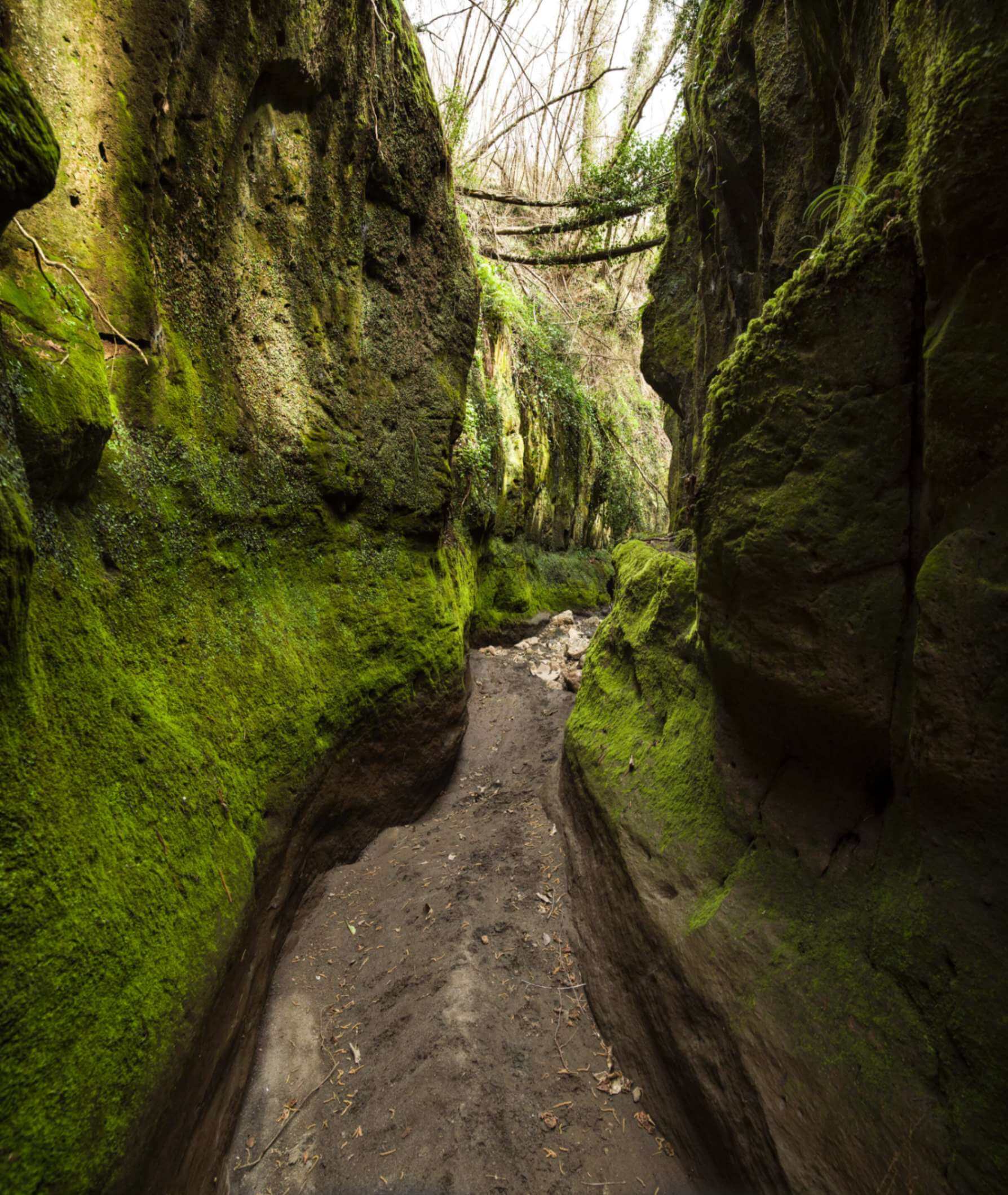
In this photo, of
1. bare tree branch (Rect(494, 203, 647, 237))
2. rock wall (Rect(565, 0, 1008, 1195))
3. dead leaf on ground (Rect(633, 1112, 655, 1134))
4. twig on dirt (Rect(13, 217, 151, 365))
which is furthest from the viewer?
bare tree branch (Rect(494, 203, 647, 237))

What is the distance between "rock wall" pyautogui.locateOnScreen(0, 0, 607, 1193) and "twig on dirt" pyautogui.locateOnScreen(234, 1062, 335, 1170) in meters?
0.27

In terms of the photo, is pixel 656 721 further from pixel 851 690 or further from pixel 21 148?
pixel 21 148

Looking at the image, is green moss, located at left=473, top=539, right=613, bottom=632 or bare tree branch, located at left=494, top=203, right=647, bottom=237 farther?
bare tree branch, located at left=494, top=203, right=647, bottom=237

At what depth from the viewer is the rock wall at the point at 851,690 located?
1690 millimetres

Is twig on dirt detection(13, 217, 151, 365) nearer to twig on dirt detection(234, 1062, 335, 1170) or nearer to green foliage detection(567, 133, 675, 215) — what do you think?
twig on dirt detection(234, 1062, 335, 1170)

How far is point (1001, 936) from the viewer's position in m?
1.69

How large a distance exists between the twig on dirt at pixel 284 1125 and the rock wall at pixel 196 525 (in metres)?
0.27

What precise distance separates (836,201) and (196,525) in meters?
4.19

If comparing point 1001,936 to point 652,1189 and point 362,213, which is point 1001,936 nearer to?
point 652,1189

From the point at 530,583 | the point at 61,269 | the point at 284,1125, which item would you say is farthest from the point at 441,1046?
the point at 530,583

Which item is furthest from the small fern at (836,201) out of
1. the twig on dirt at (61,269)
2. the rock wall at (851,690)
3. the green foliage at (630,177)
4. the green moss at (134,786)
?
the green foliage at (630,177)

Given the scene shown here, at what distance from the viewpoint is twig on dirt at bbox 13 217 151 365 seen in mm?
2234

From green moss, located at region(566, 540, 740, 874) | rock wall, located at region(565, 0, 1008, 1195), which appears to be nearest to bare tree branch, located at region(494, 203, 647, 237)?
rock wall, located at region(565, 0, 1008, 1195)

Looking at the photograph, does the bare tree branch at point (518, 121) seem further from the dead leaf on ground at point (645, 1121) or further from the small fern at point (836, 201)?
the dead leaf on ground at point (645, 1121)
